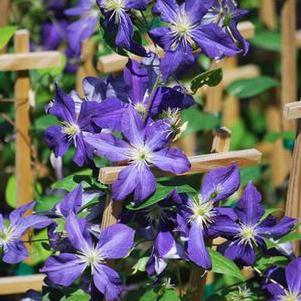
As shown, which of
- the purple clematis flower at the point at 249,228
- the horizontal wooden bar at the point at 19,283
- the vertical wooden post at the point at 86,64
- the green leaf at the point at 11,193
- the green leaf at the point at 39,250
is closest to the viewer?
the purple clematis flower at the point at 249,228

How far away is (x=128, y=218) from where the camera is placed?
1.31 m

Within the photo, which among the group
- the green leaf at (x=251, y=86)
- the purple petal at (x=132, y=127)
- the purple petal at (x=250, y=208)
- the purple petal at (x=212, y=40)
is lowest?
the purple petal at (x=250, y=208)

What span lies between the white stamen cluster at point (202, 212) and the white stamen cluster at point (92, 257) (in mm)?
145

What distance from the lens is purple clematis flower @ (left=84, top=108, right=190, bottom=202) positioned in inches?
48.1

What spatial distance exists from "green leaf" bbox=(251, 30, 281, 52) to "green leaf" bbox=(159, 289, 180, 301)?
3.05 feet

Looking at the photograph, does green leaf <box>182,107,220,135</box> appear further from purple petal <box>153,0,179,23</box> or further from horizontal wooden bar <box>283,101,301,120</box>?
purple petal <box>153,0,179,23</box>

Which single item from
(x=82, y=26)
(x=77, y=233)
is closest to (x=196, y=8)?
(x=77, y=233)

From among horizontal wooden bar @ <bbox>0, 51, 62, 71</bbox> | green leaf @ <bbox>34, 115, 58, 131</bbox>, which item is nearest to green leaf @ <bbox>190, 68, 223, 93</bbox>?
horizontal wooden bar @ <bbox>0, 51, 62, 71</bbox>

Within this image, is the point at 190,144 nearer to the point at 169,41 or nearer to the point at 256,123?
the point at 256,123

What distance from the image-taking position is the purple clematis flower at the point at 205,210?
1.27 metres

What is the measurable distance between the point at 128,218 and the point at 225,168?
0.16 meters

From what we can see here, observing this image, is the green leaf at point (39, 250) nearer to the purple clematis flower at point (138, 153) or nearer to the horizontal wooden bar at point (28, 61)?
the horizontal wooden bar at point (28, 61)

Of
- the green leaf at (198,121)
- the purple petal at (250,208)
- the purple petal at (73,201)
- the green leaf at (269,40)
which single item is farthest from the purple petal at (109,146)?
the green leaf at (269,40)

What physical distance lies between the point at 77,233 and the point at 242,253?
263mm
